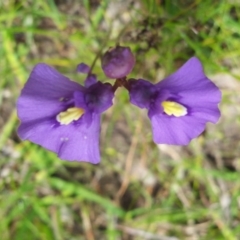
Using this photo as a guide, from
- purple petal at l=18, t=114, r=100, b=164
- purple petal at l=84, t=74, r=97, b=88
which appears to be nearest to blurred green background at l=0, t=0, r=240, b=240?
purple petal at l=84, t=74, r=97, b=88

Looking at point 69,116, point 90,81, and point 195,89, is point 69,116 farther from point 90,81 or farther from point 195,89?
point 195,89

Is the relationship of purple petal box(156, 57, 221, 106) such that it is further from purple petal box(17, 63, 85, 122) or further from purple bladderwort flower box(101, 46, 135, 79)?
purple petal box(17, 63, 85, 122)

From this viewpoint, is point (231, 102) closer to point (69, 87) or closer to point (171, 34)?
point (171, 34)

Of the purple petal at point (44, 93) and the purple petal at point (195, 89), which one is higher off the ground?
the purple petal at point (44, 93)

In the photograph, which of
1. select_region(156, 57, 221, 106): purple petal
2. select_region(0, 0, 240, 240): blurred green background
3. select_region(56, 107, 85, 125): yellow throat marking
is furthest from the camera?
select_region(0, 0, 240, 240): blurred green background

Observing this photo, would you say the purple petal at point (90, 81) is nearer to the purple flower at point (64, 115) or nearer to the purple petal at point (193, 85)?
the purple flower at point (64, 115)

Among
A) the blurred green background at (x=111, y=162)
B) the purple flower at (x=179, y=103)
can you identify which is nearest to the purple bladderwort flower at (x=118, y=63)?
the purple flower at (x=179, y=103)

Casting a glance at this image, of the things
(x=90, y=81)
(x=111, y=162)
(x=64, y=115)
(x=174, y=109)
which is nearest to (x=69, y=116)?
(x=64, y=115)
